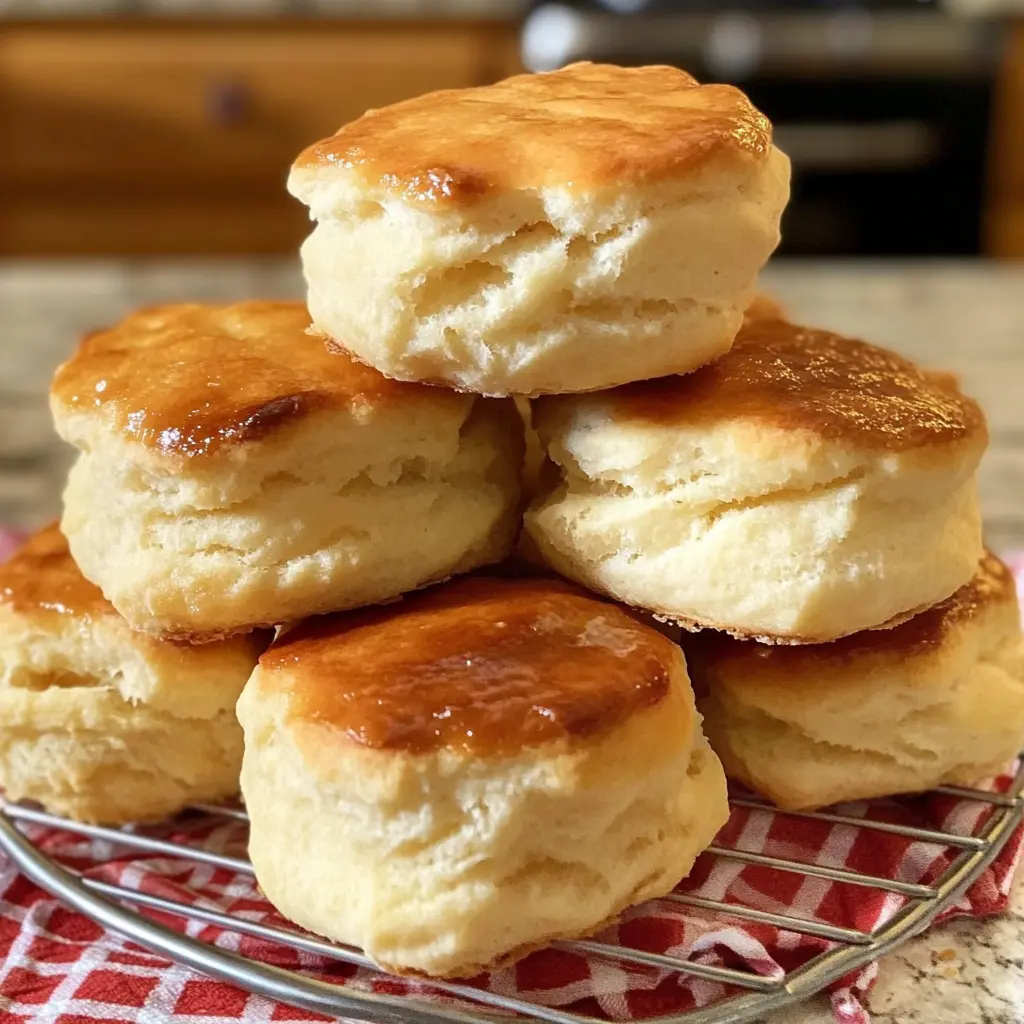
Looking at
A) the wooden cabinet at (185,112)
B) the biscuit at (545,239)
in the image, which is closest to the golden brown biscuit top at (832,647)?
the biscuit at (545,239)

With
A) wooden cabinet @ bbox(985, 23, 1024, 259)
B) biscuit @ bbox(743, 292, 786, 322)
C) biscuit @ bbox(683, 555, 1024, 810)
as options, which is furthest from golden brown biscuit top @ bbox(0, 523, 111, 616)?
wooden cabinet @ bbox(985, 23, 1024, 259)

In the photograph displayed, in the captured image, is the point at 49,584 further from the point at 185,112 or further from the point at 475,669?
the point at 185,112

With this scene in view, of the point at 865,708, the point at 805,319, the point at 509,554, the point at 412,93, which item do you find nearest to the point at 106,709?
the point at 509,554

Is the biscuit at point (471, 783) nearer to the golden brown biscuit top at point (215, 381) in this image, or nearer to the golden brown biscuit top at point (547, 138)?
the golden brown biscuit top at point (215, 381)

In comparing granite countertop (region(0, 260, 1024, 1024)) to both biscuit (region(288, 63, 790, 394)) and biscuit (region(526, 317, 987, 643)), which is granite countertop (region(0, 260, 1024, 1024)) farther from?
biscuit (region(288, 63, 790, 394))

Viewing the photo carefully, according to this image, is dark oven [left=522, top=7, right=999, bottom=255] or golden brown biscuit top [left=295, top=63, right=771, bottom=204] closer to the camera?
golden brown biscuit top [left=295, top=63, right=771, bottom=204]

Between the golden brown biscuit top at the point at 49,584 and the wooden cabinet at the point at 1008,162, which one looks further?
the wooden cabinet at the point at 1008,162

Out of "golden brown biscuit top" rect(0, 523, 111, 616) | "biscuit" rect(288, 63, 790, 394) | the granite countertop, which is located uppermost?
"biscuit" rect(288, 63, 790, 394)

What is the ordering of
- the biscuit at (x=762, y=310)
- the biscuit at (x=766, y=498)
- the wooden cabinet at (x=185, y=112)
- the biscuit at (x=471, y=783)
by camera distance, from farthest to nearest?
the wooden cabinet at (x=185, y=112)
the biscuit at (x=762, y=310)
the biscuit at (x=766, y=498)
the biscuit at (x=471, y=783)
